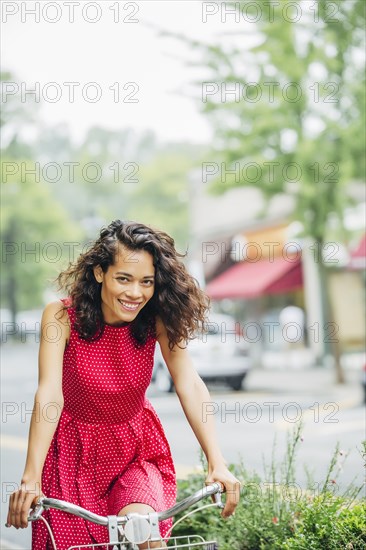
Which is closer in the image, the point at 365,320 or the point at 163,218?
the point at 365,320

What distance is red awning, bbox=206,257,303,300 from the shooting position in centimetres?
1969

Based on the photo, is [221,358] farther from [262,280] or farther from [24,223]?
[24,223]

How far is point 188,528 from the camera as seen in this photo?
4312 millimetres

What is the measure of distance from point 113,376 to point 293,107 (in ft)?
37.5

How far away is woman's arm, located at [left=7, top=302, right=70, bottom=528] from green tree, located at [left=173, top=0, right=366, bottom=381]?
10.9 meters

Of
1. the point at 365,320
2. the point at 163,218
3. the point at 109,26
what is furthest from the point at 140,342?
the point at 163,218

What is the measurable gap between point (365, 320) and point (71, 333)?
17.4 meters

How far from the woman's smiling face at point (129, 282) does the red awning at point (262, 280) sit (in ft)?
55.7

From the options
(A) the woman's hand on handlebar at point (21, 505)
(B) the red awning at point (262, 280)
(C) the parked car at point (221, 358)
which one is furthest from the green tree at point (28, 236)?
(A) the woman's hand on handlebar at point (21, 505)

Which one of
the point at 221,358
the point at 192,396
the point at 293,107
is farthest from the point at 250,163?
the point at 192,396

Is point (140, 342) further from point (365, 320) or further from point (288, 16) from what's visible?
point (365, 320)

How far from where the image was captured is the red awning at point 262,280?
19.7 m

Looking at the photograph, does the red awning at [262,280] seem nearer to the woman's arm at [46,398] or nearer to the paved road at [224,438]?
the paved road at [224,438]

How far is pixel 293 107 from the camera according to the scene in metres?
13.5
